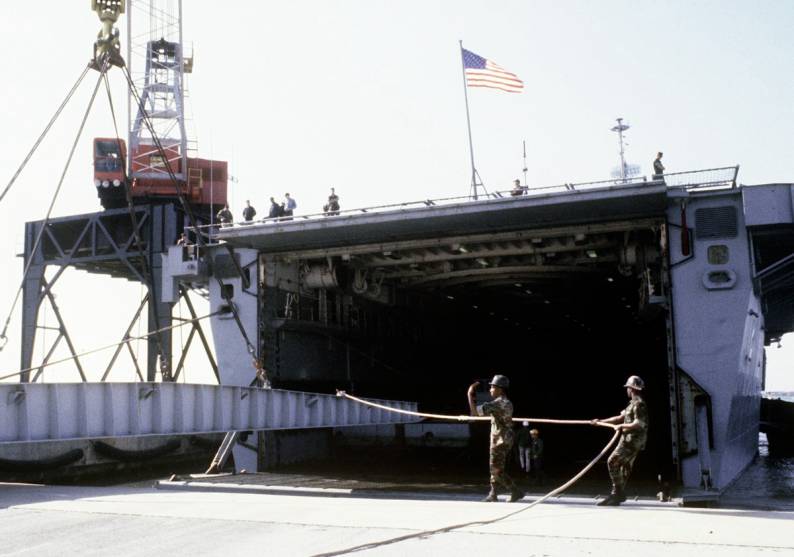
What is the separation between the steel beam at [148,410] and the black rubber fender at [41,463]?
882 cm

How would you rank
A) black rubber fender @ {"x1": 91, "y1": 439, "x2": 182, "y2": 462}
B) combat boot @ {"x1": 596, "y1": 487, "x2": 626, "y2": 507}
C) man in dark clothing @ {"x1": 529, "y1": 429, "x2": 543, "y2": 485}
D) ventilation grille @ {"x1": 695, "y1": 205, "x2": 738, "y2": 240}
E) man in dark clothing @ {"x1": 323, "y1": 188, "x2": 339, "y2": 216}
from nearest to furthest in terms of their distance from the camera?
combat boot @ {"x1": 596, "y1": 487, "x2": 626, "y2": 507}
man in dark clothing @ {"x1": 529, "y1": 429, "x2": 543, "y2": 485}
ventilation grille @ {"x1": 695, "y1": 205, "x2": 738, "y2": 240}
man in dark clothing @ {"x1": 323, "y1": 188, "x2": 339, "y2": 216}
black rubber fender @ {"x1": 91, "y1": 439, "x2": 182, "y2": 462}

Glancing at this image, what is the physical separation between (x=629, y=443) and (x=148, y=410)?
9.76 m

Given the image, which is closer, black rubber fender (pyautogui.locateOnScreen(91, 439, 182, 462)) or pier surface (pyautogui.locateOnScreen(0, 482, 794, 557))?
pier surface (pyautogui.locateOnScreen(0, 482, 794, 557))

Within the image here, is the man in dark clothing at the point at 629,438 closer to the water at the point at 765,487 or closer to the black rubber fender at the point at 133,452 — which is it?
the water at the point at 765,487

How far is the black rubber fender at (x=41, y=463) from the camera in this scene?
2245 centimetres

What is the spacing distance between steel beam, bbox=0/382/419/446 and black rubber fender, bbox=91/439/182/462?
10227mm

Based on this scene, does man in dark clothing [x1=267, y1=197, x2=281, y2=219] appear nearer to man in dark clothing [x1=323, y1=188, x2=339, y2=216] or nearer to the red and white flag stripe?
man in dark clothing [x1=323, y1=188, x2=339, y2=216]

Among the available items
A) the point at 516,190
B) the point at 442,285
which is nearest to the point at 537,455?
the point at 516,190

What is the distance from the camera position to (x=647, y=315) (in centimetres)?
2686

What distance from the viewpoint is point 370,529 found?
8.75 meters

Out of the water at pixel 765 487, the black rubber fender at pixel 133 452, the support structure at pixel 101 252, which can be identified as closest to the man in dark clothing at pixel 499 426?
the water at pixel 765 487

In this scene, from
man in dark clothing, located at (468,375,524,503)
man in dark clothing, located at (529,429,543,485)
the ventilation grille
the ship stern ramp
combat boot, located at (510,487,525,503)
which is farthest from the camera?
the ship stern ramp

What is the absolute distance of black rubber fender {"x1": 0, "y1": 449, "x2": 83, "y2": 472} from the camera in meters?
22.5

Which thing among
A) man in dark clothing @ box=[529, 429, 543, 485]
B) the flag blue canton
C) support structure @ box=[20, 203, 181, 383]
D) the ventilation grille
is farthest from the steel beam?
support structure @ box=[20, 203, 181, 383]
